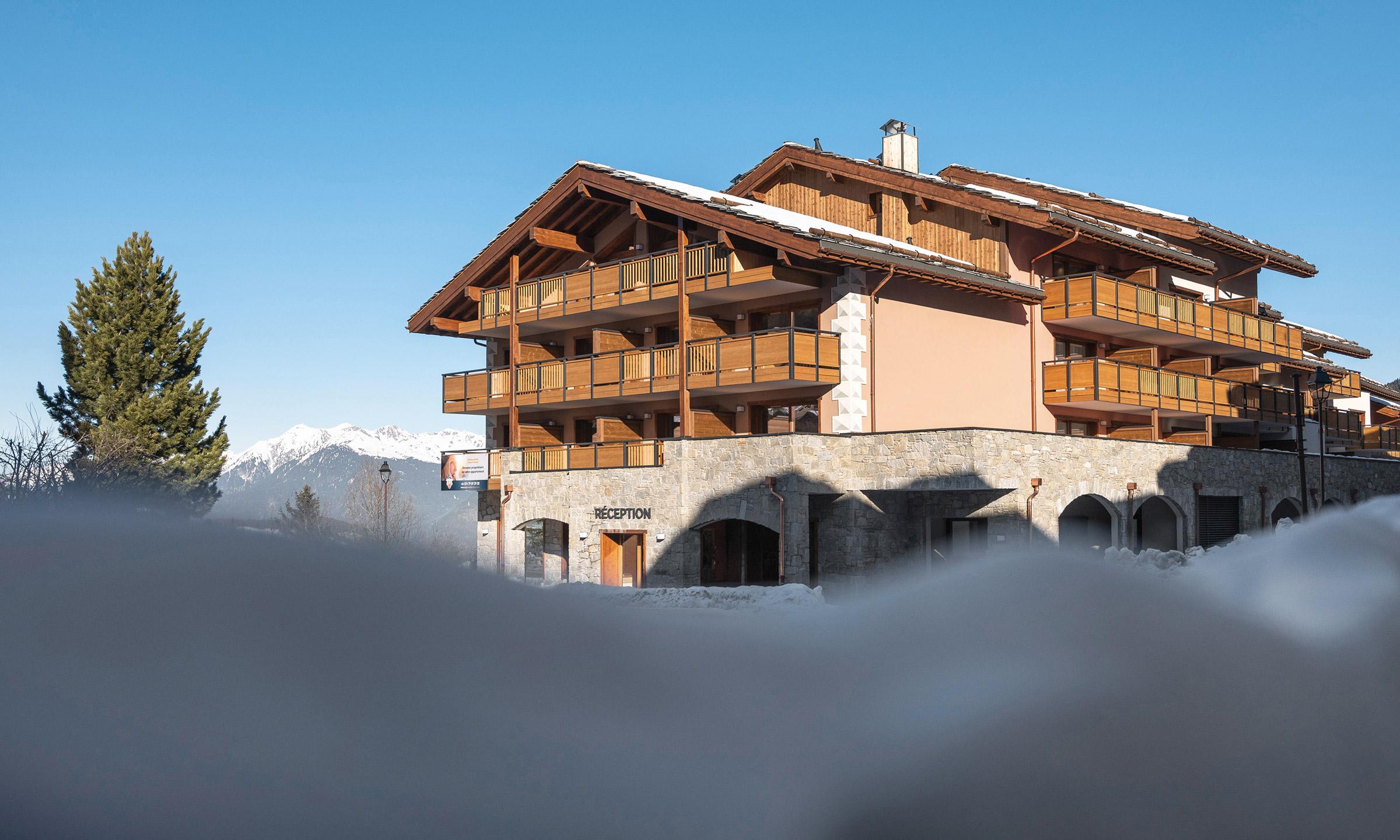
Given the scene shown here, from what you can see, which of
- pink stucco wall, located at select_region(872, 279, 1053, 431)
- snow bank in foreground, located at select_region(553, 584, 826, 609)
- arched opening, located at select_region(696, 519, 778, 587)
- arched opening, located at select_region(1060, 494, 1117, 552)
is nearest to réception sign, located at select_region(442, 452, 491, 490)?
arched opening, located at select_region(696, 519, 778, 587)

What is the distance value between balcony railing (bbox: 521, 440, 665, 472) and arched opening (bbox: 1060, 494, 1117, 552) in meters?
10.3

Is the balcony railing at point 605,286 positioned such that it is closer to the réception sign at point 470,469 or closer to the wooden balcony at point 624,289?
the wooden balcony at point 624,289

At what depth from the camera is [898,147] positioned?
32.9 m

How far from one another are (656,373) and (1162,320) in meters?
14.0

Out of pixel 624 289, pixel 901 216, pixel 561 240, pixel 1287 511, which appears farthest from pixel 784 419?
pixel 1287 511

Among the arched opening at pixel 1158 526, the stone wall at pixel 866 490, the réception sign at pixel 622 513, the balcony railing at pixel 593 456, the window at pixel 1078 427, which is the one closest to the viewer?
the stone wall at pixel 866 490

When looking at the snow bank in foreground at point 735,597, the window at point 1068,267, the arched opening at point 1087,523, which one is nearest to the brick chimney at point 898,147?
the window at point 1068,267

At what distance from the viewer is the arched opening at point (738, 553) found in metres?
27.8

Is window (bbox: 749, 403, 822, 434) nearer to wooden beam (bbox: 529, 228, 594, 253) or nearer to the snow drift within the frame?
wooden beam (bbox: 529, 228, 594, 253)

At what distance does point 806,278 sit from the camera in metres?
24.8

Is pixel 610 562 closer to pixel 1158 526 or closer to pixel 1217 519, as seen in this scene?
Answer: pixel 1158 526

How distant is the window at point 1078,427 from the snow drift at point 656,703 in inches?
A: 1020

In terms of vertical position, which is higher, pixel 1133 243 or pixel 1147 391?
pixel 1133 243

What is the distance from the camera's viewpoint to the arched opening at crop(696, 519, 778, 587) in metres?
27.8
